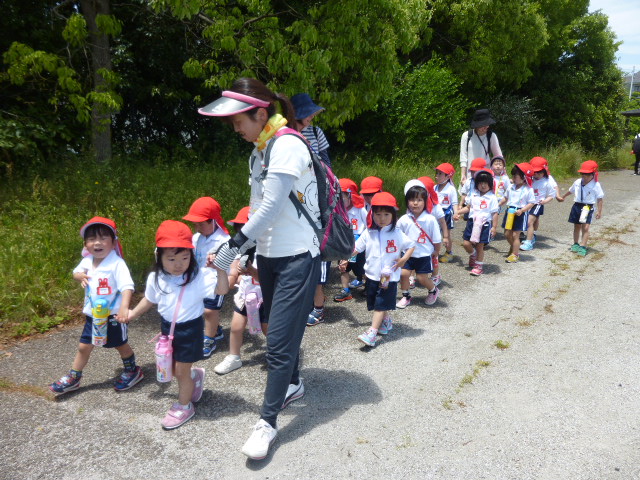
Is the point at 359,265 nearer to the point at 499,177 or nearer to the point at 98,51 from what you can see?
the point at 499,177

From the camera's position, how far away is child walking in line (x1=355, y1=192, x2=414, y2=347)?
4316 mm

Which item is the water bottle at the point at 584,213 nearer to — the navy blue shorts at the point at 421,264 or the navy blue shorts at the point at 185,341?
the navy blue shorts at the point at 421,264

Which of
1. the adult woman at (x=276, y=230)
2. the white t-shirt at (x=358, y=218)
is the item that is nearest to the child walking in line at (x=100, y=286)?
the adult woman at (x=276, y=230)

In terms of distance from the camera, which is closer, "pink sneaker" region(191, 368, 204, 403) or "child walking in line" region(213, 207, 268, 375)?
"pink sneaker" region(191, 368, 204, 403)

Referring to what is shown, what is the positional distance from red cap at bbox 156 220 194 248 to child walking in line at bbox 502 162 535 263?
519cm

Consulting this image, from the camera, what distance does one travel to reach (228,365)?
12.6 ft

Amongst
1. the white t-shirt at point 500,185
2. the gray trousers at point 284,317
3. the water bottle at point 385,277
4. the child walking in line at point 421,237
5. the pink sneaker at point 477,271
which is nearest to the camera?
the gray trousers at point 284,317

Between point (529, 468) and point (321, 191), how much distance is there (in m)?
1.95

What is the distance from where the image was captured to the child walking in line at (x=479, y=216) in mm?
6234

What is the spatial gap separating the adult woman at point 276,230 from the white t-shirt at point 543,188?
19.4 feet

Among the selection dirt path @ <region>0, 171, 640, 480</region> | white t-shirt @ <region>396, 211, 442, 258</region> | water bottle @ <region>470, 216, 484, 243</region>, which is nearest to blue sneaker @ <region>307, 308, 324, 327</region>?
dirt path @ <region>0, 171, 640, 480</region>

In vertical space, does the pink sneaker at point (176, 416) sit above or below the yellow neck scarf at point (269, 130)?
below

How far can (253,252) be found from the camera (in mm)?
→ 3156

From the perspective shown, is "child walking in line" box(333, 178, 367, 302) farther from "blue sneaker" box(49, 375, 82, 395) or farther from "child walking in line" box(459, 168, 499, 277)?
"blue sneaker" box(49, 375, 82, 395)
